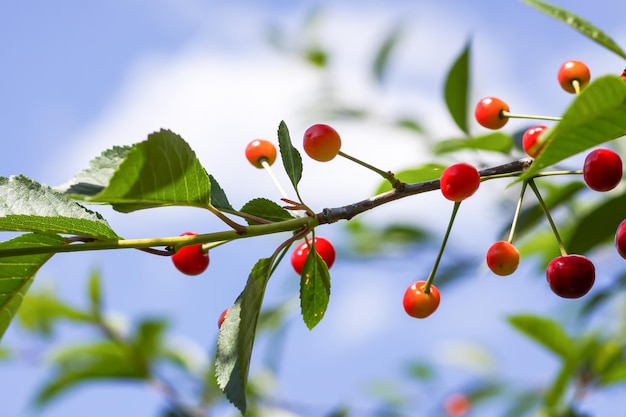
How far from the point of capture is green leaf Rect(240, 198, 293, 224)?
161 centimetres

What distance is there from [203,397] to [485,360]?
90.9 inches

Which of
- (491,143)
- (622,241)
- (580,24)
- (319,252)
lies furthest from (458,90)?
→ (580,24)

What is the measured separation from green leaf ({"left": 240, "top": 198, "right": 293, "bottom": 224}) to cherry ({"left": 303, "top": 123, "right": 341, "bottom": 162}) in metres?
0.21

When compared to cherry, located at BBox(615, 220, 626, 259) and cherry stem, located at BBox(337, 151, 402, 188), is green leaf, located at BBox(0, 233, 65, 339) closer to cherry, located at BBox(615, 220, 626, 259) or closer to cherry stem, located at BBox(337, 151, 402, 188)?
cherry stem, located at BBox(337, 151, 402, 188)

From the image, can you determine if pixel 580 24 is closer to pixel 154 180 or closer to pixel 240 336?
pixel 154 180

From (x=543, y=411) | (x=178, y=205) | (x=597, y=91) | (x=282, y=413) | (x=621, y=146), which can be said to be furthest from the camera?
(x=282, y=413)

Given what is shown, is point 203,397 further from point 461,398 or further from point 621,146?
point 621,146

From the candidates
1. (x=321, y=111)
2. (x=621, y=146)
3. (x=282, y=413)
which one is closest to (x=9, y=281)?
(x=621, y=146)

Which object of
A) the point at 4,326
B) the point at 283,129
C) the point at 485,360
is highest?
the point at 485,360

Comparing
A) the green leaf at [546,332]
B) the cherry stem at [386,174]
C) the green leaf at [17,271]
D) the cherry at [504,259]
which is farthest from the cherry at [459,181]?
the green leaf at [546,332]

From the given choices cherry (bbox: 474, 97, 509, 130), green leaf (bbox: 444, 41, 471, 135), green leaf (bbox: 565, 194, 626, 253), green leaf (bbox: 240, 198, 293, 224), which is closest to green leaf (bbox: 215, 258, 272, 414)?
green leaf (bbox: 240, 198, 293, 224)

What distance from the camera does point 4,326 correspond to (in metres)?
1.76

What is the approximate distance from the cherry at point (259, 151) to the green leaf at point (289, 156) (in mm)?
307

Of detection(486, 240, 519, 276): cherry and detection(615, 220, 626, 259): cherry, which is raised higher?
detection(615, 220, 626, 259): cherry
